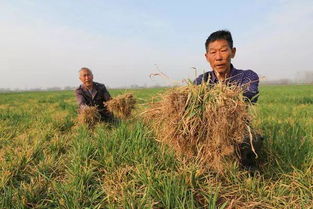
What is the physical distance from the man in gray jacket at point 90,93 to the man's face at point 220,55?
3.14 metres

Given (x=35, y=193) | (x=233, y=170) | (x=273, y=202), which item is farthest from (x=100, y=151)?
(x=273, y=202)

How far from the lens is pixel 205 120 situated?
2283mm

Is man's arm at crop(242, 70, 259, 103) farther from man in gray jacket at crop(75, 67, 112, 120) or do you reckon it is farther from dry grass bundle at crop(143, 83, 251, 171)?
man in gray jacket at crop(75, 67, 112, 120)

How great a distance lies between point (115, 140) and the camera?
3.19 metres

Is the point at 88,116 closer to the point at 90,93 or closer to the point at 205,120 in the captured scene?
the point at 90,93

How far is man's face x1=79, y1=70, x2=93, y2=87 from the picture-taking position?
5.67 metres

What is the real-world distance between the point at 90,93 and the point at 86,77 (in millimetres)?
339

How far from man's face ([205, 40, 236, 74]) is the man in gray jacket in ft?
10.3

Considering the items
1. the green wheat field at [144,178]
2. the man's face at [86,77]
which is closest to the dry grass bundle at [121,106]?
the man's face at [86,77]

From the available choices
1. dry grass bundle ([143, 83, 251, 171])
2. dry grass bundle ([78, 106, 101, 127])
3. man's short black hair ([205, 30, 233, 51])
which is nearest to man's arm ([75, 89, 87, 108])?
dry grass bundle ([78, 106, 101, 127])

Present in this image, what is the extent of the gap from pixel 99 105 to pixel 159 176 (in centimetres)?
384

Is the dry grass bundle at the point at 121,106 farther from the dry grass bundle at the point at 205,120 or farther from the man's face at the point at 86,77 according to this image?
the dry grass bundle at the point at 205,120

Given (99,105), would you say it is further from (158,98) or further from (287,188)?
(287,188)

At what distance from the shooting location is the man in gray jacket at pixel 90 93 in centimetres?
566
